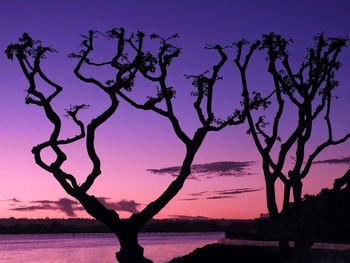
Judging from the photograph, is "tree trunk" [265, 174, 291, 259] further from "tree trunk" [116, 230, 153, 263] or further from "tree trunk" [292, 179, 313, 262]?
"tree trunk" [116, 230, 153, 263]

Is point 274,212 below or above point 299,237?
above

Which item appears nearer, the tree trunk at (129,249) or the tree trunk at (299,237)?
the tree trunk at (299,237)

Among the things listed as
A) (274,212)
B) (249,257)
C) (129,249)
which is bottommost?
(249,257)

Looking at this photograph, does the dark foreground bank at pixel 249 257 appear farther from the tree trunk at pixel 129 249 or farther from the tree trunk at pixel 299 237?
the tree trunk at pixel 129 249

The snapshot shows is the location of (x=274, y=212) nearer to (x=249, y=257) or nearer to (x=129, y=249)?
(x=129, y=249)

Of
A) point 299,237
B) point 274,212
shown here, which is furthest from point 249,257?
point 299,237

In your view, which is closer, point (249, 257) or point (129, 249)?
point (129, 249)

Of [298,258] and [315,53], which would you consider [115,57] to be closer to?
[315,53]

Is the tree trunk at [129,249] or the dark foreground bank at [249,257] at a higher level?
the tree trunk at [129,249]

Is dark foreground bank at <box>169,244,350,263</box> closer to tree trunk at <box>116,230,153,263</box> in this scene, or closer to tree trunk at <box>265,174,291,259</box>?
tree trunk at <box>265,174,291,259</box>

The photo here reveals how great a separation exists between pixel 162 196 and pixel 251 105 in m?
5.65

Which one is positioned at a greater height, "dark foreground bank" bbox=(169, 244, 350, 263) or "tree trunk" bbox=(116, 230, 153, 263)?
"tree trunk" bbox=(116, 230, 153, 263)

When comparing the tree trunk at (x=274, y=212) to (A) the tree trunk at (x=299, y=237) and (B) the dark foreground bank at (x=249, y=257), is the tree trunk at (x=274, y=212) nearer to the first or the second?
(A) the tree trunk at (x=299, y=237)

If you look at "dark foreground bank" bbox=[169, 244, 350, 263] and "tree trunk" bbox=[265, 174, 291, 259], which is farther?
"dark foreground bank" bbox=[169, 244, 350, 263]
